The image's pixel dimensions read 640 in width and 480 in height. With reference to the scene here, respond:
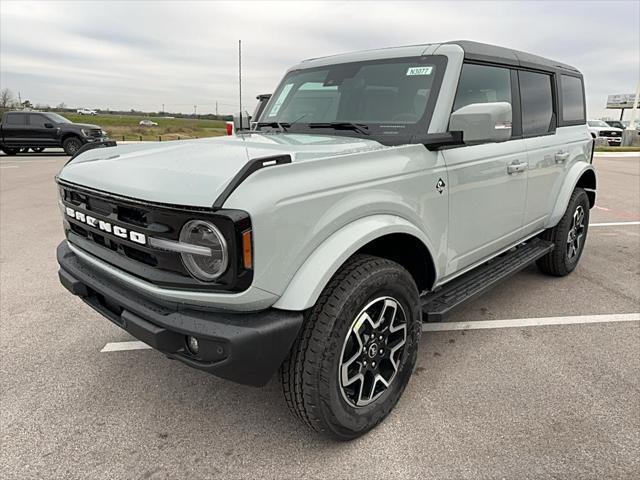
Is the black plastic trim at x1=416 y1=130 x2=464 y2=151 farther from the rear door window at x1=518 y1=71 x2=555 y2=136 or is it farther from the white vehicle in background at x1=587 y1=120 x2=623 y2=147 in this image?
the white vehicle in background at x1=587 y1=120 x2=623 y2=147

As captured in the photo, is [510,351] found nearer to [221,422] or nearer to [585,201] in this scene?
[221,422]

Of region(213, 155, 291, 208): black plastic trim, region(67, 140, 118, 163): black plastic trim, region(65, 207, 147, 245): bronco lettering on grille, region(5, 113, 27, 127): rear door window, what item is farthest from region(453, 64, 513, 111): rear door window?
region(5, 113, 27, 127): rear door window

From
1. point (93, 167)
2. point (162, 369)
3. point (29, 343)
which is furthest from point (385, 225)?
point (29, 343)

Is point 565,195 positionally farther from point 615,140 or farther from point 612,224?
point 615,140

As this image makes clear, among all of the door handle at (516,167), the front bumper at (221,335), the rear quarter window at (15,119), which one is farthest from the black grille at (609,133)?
the front bumper at (221,335)

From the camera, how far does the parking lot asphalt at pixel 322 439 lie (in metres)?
2.18

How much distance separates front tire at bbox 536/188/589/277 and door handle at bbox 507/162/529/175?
115cm

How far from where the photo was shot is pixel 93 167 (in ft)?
7.91

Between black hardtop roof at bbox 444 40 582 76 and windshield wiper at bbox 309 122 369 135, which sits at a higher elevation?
black hardtop roof at bbox 444 40 582 76

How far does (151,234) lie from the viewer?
198 centimetres

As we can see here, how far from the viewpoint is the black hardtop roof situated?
10.2 ft

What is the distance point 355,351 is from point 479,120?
1341mm

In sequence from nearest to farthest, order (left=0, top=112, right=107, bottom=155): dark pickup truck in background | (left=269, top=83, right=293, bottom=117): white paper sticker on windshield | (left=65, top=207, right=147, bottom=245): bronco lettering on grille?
(left=65, top=207, right=147, bottom=245): bronco lettering on grille → (left=269, top=83, right=293, bottom=117): white paper sticker on windshield → (left=0, top=112, right=107, bottom=155): dark pickup truck in background

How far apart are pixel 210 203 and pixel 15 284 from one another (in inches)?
145
